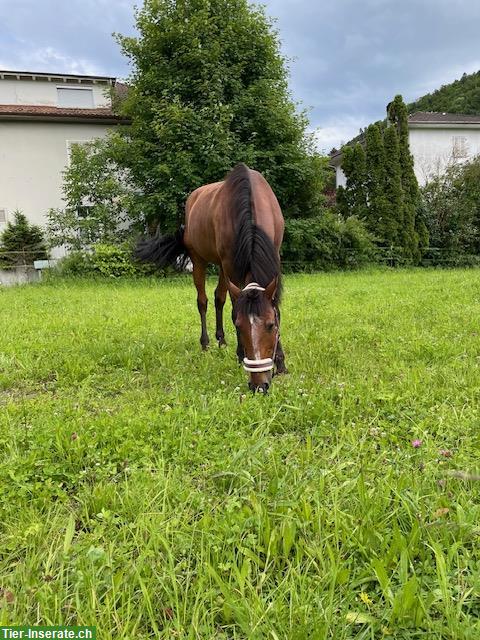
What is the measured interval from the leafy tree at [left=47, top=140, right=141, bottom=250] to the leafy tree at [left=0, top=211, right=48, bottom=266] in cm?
197

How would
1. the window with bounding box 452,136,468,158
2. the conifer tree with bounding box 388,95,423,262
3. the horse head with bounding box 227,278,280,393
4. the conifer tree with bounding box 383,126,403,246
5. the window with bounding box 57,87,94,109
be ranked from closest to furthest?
the horse head with bounding box 227,278,280,393
the conifer tree with bounding box 383,126,403,246
the conifer tree with bounding box 388,95,423,262
the window with bounding box 57,87,94,109
the window with bounding box 452,136,468,158

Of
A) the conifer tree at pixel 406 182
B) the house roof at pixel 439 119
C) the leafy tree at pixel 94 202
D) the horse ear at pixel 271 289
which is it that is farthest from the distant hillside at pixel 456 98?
the horse ear at pixel 271 289

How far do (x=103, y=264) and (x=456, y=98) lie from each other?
38.8m

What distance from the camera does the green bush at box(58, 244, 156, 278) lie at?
1421cm

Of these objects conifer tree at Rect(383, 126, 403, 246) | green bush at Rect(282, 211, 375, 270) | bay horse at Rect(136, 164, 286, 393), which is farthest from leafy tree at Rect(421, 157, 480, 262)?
bay horse at Rect(136, 164, 286, 393)

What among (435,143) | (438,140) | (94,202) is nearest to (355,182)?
(94,202)

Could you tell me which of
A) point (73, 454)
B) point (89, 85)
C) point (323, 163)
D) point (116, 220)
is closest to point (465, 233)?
point (323, 163)

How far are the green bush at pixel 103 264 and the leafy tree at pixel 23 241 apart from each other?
3.56m

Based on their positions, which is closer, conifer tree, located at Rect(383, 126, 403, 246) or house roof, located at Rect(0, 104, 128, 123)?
conifer tree, located at Rect(383, 126, 403, 246)

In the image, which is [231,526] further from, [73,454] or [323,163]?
[323,163]

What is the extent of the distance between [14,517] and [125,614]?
0.77 meters

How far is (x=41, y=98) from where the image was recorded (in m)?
21.1

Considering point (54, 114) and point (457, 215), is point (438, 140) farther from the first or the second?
point (54, 114)

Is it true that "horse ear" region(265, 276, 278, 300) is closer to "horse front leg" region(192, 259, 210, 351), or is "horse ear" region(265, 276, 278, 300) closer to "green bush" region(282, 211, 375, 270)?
"horse front leg" region(192, 259, 210, 351)
